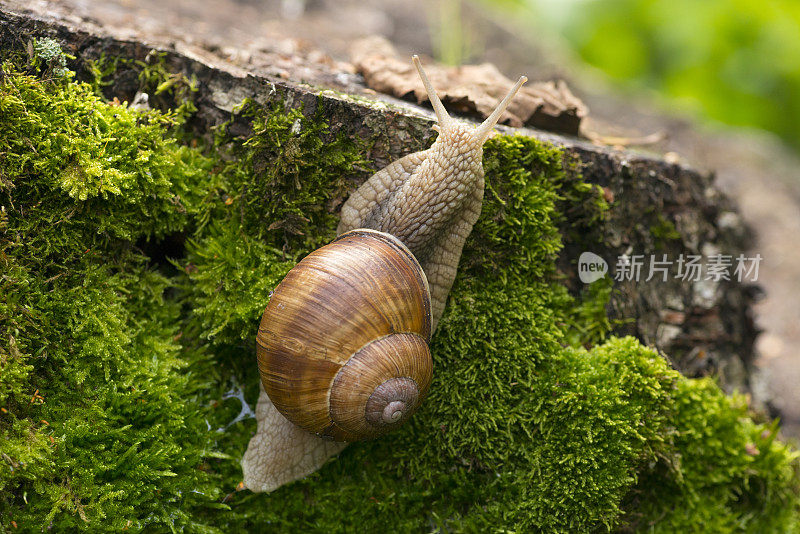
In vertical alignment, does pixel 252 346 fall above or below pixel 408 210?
below

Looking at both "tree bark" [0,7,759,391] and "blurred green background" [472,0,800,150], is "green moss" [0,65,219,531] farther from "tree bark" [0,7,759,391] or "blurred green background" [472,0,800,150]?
"blurred green background" [472,0,800,150]

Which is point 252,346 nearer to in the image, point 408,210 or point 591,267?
point 408,210

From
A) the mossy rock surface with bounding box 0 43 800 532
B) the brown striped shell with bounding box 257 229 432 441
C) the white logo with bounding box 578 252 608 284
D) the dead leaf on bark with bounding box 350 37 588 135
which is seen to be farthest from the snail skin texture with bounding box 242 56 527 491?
the white logo with bounding box 578 252 608 284

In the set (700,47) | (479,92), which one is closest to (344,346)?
(479,92)

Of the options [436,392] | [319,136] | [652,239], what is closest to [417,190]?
[319,136]

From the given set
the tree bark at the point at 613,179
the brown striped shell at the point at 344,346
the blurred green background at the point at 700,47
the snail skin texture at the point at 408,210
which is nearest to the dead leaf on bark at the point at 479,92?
the tree bark at the point at 613,179

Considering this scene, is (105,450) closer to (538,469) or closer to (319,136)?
(319,136)
